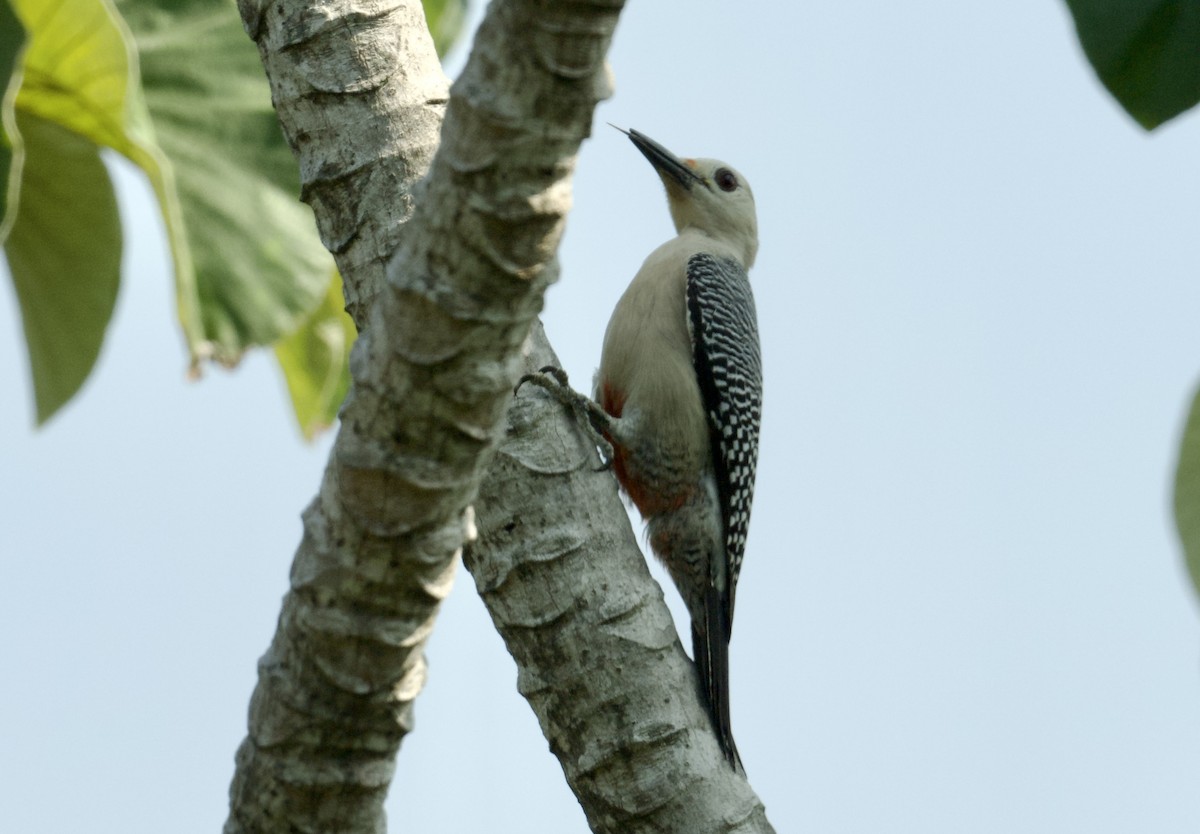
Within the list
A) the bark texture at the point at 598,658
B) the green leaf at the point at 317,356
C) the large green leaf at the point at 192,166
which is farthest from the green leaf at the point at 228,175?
the bark texture at the point at 598,658

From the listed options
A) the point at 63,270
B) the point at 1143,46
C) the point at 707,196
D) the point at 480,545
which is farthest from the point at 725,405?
the point at 1143,46

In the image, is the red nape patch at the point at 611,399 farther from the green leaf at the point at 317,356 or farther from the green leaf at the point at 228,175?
the green leaf at the point at 228,175

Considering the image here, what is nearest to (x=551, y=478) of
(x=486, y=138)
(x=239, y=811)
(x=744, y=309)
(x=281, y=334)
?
(x=281, y=334)

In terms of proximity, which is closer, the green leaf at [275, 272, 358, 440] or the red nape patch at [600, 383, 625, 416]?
the green leaf at [275, 272, 358, 440]

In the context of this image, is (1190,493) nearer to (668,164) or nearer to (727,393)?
(727,393)

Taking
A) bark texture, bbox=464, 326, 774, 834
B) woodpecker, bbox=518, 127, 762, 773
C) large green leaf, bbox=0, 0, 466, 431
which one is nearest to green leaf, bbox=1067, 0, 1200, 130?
bark texture, bbox=464, 326, 774, 834

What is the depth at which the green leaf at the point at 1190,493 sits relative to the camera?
6.72 feet

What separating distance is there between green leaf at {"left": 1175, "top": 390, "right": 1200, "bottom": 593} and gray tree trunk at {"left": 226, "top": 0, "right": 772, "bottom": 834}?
3.29 ft

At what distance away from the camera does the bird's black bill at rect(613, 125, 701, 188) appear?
5480mm

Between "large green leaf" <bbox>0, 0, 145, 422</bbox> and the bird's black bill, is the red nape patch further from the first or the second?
"large green leaf" <bbox>0, 0, 145, 422</bbox>

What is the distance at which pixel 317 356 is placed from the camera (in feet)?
13.6

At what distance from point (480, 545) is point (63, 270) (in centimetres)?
111

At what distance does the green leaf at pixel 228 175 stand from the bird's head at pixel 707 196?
2.13 metres

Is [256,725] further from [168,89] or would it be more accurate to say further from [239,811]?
[168,89]
